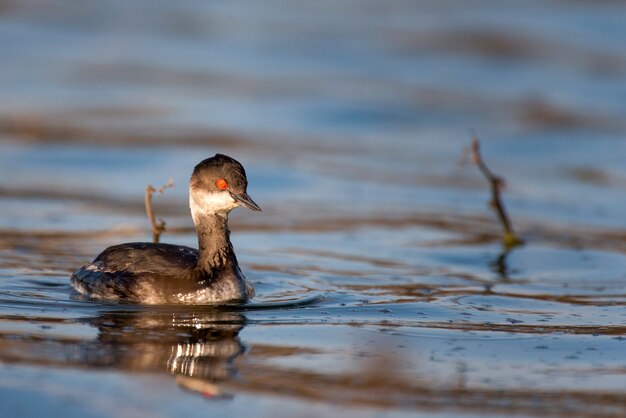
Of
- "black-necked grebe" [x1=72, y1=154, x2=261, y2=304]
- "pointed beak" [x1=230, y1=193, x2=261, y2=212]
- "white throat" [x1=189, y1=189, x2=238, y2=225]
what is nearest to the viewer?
"black-necked grebe" [x1=72, y1=154, x2=261, y2=304]

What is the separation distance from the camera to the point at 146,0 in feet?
102

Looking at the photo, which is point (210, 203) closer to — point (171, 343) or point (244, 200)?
point (244, 200)

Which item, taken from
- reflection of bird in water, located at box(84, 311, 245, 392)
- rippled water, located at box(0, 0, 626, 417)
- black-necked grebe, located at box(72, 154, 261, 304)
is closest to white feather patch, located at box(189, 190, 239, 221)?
black-necked grebe, located at box(72, 154, 261, 304)

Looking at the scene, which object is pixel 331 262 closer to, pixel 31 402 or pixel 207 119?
pixel 31 402

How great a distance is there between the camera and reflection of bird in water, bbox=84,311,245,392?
27.5ft

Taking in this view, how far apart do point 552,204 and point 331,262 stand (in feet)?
16.5

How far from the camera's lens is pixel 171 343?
9047 mm

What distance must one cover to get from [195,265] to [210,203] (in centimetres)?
55

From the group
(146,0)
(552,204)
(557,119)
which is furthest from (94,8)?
(552,204)

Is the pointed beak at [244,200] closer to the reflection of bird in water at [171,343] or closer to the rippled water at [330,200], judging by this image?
the rippled water at [330,200]

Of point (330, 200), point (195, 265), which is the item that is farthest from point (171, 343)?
point (330, 200)

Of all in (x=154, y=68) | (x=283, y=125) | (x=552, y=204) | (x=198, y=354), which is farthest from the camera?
(x=154, y=68)

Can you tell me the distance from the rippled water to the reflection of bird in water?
0.10 feet

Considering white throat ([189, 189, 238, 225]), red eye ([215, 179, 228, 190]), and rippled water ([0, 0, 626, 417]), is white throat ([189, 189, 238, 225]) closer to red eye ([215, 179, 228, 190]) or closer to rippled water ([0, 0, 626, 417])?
red eye ([215, 179, 228, 190])
